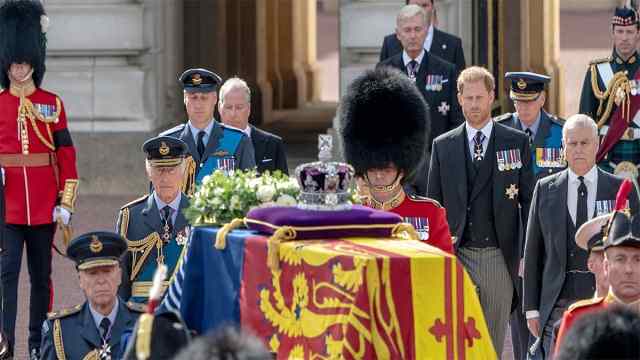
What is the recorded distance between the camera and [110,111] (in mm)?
16500

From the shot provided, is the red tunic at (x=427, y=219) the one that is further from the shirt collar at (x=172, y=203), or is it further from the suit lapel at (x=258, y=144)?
the suit lapel at (x=258, y=144)

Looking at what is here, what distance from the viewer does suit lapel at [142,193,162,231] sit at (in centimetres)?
838

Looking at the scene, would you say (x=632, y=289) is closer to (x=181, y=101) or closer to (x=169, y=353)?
(x=169, y=353)

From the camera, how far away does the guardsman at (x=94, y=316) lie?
739 cm

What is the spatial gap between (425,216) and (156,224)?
53.7 inches

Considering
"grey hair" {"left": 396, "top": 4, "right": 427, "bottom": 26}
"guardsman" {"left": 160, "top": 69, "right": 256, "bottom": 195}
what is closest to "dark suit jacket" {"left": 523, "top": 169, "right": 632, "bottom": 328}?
"guardsman" {"left": 160, "top": 69, "right": 256, "bottom": 195}

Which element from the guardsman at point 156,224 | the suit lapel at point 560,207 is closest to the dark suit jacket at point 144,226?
the guardsman at point 156,224

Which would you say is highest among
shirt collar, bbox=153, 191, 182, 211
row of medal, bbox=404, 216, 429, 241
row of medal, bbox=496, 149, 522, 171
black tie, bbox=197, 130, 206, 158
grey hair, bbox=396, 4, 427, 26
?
grey hair, bbox=396, 4, 427, 26

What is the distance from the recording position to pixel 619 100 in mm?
11336

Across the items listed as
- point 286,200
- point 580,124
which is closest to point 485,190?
point 580,124

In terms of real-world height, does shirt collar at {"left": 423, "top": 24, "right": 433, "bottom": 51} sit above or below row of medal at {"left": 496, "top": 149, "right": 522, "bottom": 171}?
above

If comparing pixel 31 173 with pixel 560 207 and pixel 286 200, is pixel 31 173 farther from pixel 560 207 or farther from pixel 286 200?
pixel 286 200

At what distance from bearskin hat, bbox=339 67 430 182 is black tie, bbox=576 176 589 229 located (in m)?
1.06

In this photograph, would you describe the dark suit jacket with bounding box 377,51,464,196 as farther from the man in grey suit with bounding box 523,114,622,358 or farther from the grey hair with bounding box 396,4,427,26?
the man in grey suit with bounding box 523,114,622,358
